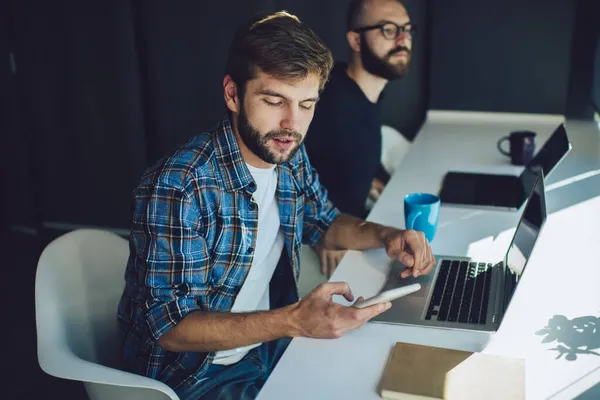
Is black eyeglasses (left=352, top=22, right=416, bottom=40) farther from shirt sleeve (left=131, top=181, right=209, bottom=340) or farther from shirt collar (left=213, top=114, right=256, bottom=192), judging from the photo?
shirt sleeve (left=131, top=181, right=209, bottom=340)

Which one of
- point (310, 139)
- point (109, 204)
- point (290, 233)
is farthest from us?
point (109, 204)

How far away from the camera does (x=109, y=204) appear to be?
152 inches

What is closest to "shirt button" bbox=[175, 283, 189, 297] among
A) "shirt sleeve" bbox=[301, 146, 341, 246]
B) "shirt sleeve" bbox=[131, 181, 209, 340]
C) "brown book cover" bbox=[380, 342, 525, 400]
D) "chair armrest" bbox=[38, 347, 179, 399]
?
"shirt sleeve" bbox=[131, 181, 209, 340]

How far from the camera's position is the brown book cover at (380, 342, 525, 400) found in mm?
1098

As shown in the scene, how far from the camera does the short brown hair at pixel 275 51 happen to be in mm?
1464

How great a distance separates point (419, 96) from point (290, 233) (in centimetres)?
176

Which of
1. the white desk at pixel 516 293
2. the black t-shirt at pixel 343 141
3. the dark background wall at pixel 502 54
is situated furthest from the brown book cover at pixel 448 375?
the dark background wall at pixel 502 54

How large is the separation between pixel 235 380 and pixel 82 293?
1.40ft

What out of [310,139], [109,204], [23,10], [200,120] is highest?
[23,10]

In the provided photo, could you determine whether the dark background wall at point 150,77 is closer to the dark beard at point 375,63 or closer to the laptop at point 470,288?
the dark beard at point 375,63

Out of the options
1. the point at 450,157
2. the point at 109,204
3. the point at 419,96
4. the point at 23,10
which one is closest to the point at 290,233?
the point at 450,157

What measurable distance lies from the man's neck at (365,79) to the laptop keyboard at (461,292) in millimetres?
1061

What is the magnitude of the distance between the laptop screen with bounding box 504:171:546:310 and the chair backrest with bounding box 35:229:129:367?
956 millimetres

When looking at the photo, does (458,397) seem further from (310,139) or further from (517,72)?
(517,72)
